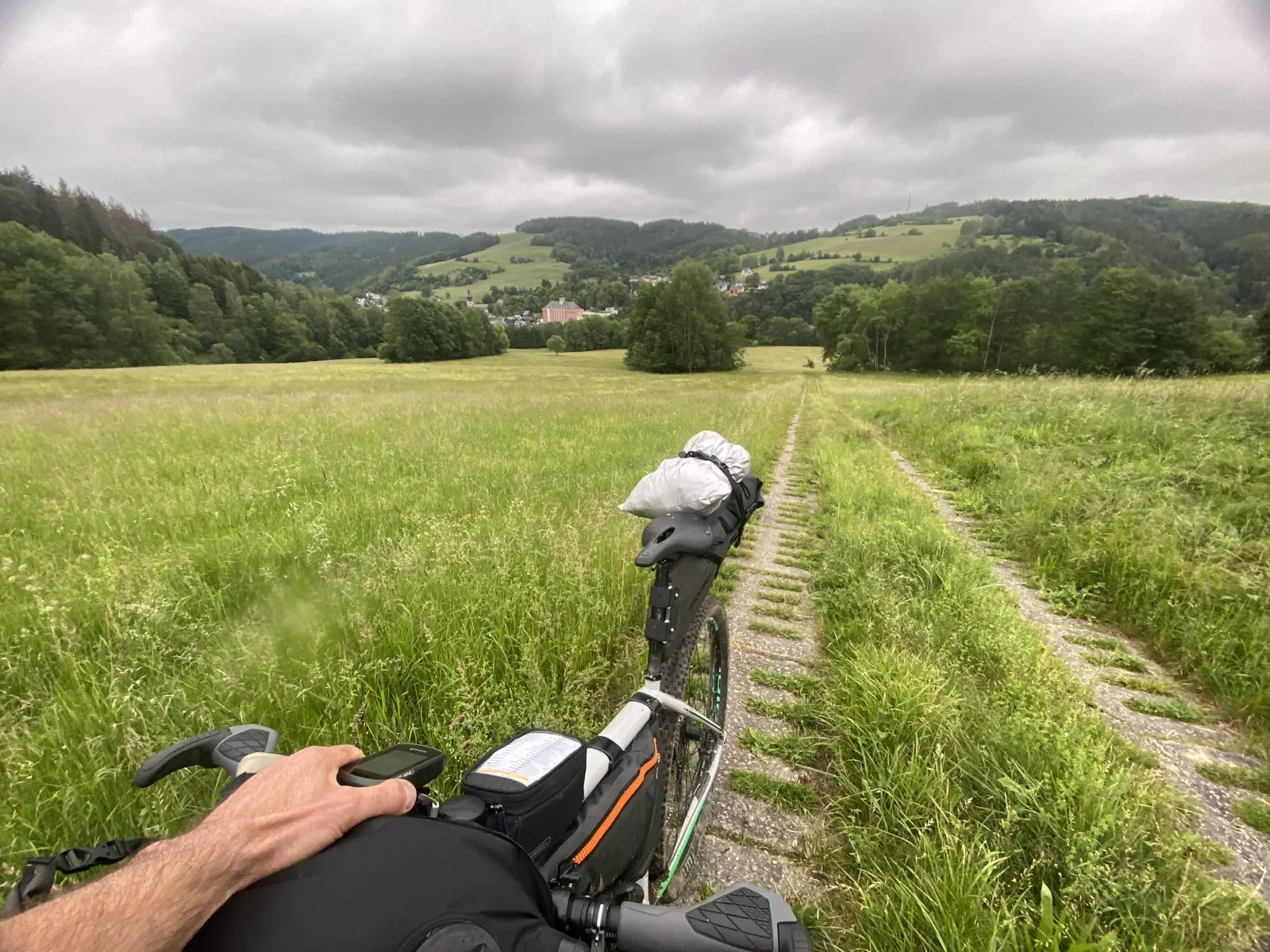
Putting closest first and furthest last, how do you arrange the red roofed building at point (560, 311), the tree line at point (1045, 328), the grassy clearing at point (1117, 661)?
the grassy clearing at point (1117, 661) → the tree line at point (1045, 328) → the red roofed building at point (560, 311)

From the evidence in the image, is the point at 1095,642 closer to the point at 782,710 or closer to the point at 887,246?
the point at 782,710

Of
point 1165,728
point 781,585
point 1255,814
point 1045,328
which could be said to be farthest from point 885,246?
point 1255,814

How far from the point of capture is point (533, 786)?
1.20 meters

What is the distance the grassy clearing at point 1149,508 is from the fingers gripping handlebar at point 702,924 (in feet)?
12.6

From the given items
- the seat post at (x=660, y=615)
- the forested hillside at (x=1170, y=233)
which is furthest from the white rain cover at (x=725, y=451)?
the forested hillside at (x=1170, y=233)

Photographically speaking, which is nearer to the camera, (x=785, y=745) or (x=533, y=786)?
(x=533, y=786)

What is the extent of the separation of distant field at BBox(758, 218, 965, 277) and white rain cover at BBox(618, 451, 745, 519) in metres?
136

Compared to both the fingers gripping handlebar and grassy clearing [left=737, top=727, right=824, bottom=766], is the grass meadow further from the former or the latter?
the fingers gripping handlebar

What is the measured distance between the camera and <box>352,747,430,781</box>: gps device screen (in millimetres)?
1116

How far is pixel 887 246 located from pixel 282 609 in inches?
6863

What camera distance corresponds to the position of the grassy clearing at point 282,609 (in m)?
2.15

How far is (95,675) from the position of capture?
249cm

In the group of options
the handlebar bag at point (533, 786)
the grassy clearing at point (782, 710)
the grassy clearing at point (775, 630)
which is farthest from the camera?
the grassy clearing at point (775, 630)

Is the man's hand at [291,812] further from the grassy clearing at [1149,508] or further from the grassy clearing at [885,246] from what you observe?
the grassy clearing at [885,246]
